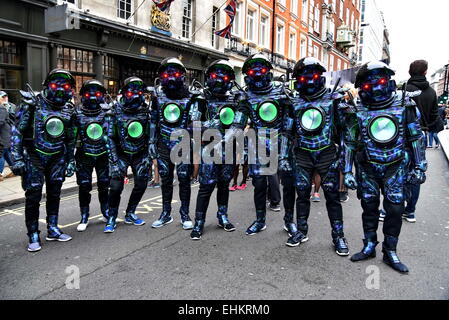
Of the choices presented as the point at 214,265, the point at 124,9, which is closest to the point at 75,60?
the point at 124,9

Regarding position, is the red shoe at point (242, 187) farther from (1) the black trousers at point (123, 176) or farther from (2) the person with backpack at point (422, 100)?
(2) the person with backpack at point (422, 100)

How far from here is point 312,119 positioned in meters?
3.84

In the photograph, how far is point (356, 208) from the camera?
6.00 m

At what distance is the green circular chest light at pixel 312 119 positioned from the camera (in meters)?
3.82

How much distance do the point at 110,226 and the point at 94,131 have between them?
126 cm

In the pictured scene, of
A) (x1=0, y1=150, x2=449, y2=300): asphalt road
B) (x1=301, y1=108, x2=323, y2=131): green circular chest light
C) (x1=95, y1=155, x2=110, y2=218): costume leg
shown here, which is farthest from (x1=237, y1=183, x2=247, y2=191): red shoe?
(x1=301, y1=108, x2=323, y2=131): green circular chest light

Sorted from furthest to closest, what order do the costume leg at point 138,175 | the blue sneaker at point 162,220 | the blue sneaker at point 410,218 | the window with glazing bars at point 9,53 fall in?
the window with glazing bars at point 9,53
the blue sneaker at point 410,218
the blue sneaker at point 162,220
the costume leg at point 138,175

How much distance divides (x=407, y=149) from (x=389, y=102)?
51cm

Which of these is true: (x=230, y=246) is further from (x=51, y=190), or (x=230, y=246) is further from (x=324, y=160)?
(x=51, y=190)

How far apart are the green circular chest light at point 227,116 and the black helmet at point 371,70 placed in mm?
1579

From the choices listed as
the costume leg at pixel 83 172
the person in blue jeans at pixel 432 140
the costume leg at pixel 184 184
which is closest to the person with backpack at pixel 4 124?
the costume leg at pixel 83 172

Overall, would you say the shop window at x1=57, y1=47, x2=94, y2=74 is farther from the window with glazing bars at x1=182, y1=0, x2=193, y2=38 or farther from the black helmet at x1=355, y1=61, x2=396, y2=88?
the black helmet at x1=355, y1=61, x2=396, y2=88

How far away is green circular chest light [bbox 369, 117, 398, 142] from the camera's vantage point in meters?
3.41
